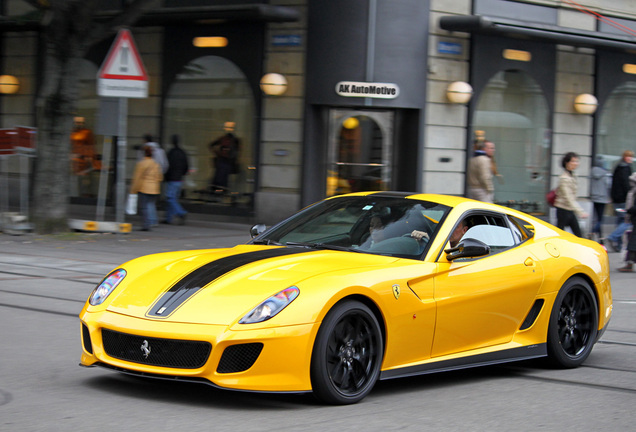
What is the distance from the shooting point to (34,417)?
458cm

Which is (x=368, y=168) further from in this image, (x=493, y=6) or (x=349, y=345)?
(x=349, y=345)

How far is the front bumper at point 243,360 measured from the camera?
475 cm

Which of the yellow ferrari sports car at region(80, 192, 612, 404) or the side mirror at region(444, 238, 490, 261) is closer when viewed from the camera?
the yellow ferrari sports car at region(80, 192, 612, 404)

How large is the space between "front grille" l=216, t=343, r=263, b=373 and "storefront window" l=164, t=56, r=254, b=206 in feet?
47.3

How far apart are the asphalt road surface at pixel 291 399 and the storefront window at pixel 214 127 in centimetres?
1144

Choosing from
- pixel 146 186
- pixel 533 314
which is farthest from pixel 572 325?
pixel 146 186

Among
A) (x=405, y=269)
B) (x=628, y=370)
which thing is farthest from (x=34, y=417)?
(x=628, y=370)

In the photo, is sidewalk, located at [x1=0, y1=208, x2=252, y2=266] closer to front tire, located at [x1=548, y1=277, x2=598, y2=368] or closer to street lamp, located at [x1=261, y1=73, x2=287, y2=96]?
street lamp, located at [x1=261, y1=73, x2=287, y2=96]

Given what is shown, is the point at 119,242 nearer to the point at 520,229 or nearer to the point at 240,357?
the point at 520,229

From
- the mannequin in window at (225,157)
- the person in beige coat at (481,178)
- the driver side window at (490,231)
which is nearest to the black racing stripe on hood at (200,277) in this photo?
the driver side window at (490,231)

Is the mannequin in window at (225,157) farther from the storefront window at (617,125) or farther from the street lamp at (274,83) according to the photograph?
the storefront window at (617,125)

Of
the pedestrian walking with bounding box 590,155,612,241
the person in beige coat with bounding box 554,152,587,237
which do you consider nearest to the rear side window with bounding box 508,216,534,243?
the person in beige coat with bounding box 554,152,587,237

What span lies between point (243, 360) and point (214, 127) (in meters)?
15.4

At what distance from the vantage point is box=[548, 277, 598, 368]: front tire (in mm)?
6562
